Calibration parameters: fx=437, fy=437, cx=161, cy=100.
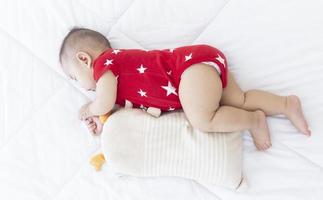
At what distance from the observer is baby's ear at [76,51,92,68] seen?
3.92 ft

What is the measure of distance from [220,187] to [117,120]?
314mm

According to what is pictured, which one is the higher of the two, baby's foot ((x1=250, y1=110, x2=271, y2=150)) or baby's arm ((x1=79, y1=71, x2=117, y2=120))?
baby's arm ((x1=79, y1=71, x2=117, y2=120))

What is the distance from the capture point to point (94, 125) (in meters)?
1.22

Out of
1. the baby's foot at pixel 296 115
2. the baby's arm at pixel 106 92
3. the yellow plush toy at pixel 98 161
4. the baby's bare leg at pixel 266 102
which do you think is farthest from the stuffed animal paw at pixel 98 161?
the baby's foot at pixel 296 115

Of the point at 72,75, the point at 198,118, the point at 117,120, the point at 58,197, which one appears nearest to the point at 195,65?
the point at 198,118

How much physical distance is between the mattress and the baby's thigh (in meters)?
0.13

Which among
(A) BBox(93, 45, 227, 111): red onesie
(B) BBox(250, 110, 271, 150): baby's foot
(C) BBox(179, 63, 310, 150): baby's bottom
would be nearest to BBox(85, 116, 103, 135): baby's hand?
(A) BBox(93, 45, 227, 111): red onesie

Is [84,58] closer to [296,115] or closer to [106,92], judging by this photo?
[106,92]

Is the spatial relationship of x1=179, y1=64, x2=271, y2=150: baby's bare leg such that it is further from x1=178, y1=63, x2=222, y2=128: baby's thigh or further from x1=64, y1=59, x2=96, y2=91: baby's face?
x1=64, y1=59, x2=96, y2=91: baby's face

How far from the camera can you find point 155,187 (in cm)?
114

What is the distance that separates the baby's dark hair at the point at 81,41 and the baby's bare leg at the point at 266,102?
37cm

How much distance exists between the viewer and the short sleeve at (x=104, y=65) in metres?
1.13

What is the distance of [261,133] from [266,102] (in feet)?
0.27

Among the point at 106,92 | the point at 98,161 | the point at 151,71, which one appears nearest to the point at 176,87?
the point at 151,71
